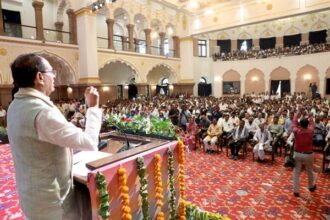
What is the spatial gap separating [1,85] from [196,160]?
998 cm

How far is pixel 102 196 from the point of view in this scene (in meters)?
1.82

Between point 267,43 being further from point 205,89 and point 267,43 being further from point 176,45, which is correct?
point 176,45

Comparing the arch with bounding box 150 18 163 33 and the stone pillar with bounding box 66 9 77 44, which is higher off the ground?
the arch with bounding box 150 18 163 33

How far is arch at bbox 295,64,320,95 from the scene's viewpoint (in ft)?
63.0

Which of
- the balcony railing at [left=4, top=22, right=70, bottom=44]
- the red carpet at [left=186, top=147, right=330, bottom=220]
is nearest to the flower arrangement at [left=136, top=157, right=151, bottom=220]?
the red carpet at [left=186, top=147, right=330, bottom=220]

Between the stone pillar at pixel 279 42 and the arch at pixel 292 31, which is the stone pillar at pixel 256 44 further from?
the arch at pixel 292 31

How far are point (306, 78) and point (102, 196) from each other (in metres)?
21.9

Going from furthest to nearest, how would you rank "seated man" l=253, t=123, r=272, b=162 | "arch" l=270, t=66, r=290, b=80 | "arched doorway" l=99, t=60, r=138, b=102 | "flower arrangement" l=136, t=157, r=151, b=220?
"arched doorway" l=99, t=60, r=138, b=102, "arch" l=270, t=66, r=290, b=80, "seated man" l=253, t=123, r=272, b=162, "flower arrangement" l=136, t=157, r=151, b=220

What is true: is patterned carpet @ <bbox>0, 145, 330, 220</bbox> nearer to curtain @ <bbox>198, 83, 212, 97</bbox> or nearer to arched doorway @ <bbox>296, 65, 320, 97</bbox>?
arched doorway @ <bbox>296, 65, 320, 97</bbox>

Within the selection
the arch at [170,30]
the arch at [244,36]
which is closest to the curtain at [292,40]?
the arch at [244,36]

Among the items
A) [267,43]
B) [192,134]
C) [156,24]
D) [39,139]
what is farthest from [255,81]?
[39,139]

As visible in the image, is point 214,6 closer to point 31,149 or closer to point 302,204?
point 302,204

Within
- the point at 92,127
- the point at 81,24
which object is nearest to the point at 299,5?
the point at 81,24

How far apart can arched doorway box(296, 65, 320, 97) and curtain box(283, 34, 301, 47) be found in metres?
3.70
